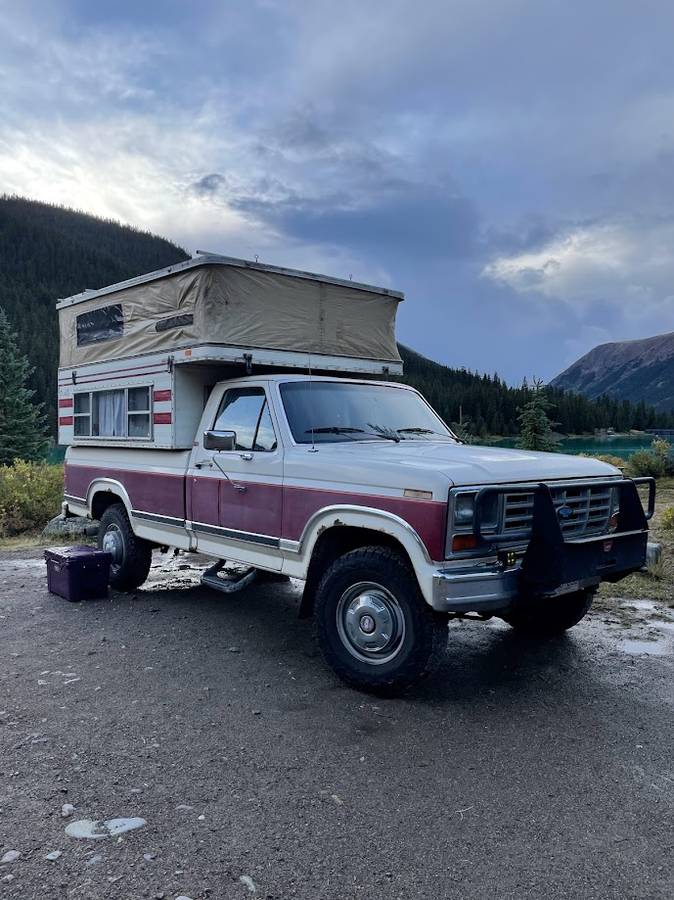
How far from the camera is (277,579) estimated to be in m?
8.22

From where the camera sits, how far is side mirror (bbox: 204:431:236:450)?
219 inches

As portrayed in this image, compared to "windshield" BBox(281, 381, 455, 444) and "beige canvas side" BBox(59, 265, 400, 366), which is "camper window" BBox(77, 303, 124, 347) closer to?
"beige canvas side" BBox(59, 265, 400, 366)

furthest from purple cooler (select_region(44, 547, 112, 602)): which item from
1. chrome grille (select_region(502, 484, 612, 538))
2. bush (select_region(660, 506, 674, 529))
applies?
bush (select_region(660, 506, 674, 529))

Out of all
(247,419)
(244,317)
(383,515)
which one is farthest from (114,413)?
(383,515)

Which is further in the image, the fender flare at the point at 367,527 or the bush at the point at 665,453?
the bush at the point at 665,453

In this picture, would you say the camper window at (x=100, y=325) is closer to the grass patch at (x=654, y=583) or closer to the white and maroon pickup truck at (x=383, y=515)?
the white and maroon pickup truck at (x=383, y=515)

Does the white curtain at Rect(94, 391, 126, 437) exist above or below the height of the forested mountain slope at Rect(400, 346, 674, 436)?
below

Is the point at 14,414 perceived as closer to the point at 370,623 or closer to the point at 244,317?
the point at 244,317

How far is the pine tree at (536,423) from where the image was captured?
2438cm

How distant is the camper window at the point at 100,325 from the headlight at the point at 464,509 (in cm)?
471

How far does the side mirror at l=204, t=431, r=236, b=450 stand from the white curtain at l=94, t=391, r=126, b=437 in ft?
6.66

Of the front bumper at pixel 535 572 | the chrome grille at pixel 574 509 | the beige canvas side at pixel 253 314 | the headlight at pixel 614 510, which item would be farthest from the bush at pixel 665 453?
the front bumper at pixel 535 572

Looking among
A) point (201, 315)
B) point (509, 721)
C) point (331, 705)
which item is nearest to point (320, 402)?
point (201, 315)

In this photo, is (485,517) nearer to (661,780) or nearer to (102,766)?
(661,780)
